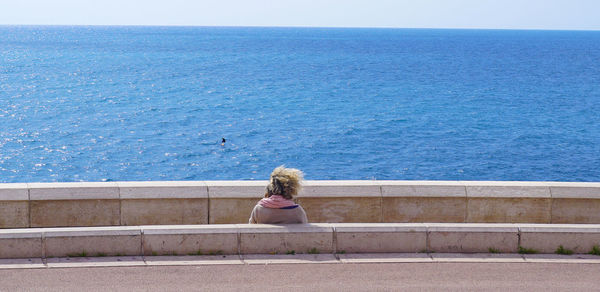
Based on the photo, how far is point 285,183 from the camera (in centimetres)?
801

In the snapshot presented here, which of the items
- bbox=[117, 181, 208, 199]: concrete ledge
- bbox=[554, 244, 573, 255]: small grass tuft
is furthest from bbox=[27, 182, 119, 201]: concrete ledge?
bbox=[554, 244, 573, 255]: small grass tuft

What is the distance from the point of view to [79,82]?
8481 cm

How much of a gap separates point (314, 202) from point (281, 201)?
6.22ft

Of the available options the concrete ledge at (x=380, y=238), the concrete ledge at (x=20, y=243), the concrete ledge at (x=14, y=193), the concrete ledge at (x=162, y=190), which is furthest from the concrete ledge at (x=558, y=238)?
the concrete ledge at (x=14, y=193)

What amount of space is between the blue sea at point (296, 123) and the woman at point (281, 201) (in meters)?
30.6

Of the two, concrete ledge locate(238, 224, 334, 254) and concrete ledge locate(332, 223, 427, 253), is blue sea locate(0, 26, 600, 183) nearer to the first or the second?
concrete ledge locate(332, 223, 427, 253)

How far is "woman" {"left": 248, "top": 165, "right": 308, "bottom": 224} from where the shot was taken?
802cm

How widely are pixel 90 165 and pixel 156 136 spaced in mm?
9432

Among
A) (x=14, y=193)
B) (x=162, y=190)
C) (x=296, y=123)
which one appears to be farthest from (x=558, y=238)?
(x=296, y=123)

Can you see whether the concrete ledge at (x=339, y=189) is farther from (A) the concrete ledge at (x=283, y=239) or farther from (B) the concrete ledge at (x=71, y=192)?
(B) the concrete ledge at (x=71, y=192)

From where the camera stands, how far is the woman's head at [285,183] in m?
8.01

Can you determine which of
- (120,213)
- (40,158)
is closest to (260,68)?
(40,158)

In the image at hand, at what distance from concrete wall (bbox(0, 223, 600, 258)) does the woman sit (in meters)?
0.12

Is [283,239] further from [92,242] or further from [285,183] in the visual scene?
[92,242]
